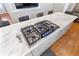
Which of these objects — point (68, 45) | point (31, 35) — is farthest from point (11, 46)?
point (68, 45)

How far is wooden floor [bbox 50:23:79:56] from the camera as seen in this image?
1.40 m

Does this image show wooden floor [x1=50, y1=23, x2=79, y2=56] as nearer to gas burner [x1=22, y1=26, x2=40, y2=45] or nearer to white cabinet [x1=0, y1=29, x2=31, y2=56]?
gas burner [x1=22, y1=26, x2=40, y2=45]

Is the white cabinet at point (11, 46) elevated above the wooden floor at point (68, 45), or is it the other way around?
the white cabinet at point (11, 46)

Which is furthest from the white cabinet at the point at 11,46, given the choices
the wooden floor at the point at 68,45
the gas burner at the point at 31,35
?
the wooden floor at the point at 68,45

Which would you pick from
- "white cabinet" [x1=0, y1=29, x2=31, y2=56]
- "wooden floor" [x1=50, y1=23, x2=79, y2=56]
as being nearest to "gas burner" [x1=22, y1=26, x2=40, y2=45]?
"white cabinet" [x1=0, y1=29, x2=31, y2=56]

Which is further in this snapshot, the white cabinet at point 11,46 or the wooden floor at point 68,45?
the wooden floor at point 68,45

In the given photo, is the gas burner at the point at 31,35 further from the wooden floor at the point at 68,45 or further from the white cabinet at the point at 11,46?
the wooden floor at the point at 68,45

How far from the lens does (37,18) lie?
1363 millimetres

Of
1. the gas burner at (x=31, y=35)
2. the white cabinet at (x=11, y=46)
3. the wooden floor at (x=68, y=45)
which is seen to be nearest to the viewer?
the white cabinet at (x=11, y=46)

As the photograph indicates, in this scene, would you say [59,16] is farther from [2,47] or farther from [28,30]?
[2,47]

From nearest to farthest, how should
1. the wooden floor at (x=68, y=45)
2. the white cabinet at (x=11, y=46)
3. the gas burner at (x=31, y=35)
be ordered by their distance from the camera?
the white cabinet at (x=11, y=46) < the gas burner at (x=31, y=35) < the wooden floor at (x=68, y=45)

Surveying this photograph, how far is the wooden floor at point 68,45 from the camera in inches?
55.0

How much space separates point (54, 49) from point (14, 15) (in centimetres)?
110

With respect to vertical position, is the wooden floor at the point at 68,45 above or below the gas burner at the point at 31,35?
below
